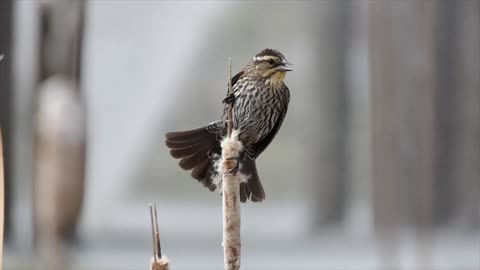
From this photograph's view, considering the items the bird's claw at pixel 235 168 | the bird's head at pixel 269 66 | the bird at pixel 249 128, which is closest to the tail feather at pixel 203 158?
the bird at pixel 249 128

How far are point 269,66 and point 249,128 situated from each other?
0.15 meters

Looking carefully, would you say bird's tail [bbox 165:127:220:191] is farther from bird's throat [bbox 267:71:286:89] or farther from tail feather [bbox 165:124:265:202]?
bird's throat [bbox 267:71:286:89]

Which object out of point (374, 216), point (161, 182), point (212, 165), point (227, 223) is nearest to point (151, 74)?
point (161, 182)

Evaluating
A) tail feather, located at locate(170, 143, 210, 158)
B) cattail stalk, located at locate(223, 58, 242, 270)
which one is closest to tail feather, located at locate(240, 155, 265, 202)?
tail feather, located at locate(170, 143, 210, 158)

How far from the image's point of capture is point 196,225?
15.2ft

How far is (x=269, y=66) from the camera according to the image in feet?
7.95

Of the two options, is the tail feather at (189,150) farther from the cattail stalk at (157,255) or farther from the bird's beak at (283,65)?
the cattail stalk at (157,255)

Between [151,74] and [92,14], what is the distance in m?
0.34

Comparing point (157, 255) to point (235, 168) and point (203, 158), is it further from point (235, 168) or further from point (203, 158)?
point (203, 158)

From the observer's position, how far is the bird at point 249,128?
2271 mm

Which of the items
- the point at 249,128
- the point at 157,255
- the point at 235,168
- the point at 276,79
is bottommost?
the point at 157,255

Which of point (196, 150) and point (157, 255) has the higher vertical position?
point (196, 150)

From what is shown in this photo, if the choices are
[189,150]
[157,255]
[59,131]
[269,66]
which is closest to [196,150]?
[189,150]

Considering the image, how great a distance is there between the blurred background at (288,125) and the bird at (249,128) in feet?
4.71
